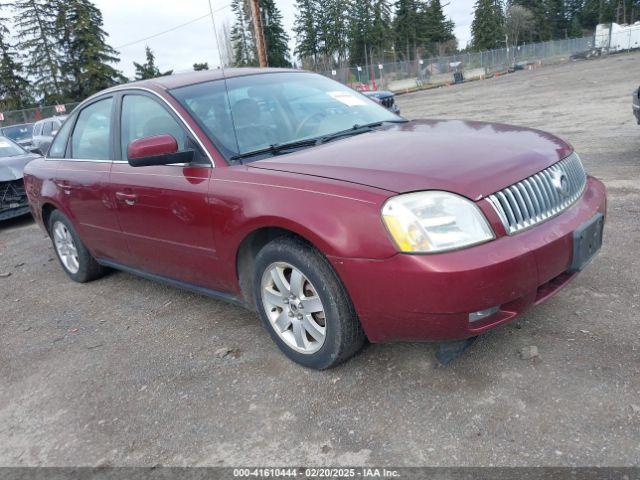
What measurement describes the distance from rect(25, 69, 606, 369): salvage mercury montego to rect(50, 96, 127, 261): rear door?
1.0 inches

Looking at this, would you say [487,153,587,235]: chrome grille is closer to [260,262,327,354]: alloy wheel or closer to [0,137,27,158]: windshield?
[260,262,327,354]: alloy wheel

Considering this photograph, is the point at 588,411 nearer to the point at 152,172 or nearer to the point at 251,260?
the point at 251,260

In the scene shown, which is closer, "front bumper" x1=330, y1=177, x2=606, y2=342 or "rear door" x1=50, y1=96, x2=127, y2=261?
"front bumper" x1=330, y1=177, x2=606, y2=342

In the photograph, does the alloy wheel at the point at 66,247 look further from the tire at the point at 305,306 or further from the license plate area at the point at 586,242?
the license plate area at the point at 586,242

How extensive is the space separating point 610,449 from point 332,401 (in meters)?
1.22

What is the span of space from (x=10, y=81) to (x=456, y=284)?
2374 inches

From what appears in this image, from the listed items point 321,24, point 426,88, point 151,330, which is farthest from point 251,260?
point 321,24

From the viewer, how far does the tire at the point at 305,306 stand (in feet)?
8.79

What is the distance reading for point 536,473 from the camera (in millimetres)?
2096

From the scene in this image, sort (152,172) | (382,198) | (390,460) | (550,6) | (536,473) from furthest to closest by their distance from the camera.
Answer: (550,6) → (152,172) → (382,198) → (390,460) → (536,473)

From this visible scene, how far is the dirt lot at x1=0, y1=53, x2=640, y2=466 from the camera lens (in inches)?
92.4

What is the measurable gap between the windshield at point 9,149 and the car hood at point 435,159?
7.40 m

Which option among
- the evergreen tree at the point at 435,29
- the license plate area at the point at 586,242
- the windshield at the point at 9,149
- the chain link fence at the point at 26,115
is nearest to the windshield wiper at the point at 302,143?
the license plate area at the point at 586,242

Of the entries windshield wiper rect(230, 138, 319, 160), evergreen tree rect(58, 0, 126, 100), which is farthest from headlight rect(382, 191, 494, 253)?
evergreen tree rect(58, 0, 126, 100)
